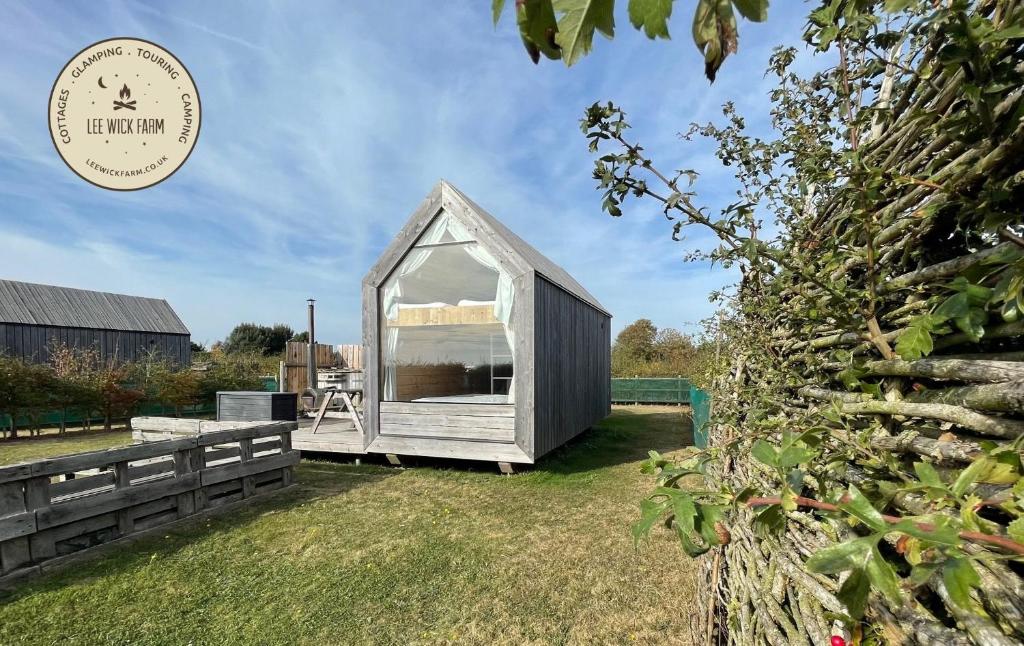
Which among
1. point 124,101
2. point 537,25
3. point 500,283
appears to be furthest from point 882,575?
point 500,283

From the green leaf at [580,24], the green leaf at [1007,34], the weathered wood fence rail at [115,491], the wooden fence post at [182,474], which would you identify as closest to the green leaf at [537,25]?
the green leaf at [580,24]

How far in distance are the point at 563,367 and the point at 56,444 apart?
11.6 meters

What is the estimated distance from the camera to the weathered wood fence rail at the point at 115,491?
3.83m

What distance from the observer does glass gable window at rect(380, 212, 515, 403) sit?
25.1 feet

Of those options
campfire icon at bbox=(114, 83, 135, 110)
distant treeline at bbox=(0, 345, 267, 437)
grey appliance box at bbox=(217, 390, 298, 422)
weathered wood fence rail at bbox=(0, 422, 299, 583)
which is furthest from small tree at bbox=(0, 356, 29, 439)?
campfire icon at bbox=(114, 83, 135, 110)

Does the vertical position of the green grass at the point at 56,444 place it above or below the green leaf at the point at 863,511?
below

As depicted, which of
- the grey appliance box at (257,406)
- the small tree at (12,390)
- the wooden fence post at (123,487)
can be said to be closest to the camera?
the wooden fence post at (123,487)

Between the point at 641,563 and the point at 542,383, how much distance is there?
11.7 feet

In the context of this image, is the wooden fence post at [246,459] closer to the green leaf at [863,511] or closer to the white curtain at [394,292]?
the white curtain at [394,292]

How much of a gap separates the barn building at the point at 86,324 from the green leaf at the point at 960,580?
904 inches

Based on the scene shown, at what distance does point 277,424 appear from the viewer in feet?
20.9

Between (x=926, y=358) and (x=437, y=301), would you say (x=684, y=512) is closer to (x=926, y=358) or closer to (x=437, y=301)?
(x=926, y=358)

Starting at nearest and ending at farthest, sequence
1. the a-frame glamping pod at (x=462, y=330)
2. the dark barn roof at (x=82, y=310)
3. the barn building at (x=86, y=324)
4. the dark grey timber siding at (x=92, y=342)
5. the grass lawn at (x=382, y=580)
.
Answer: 1. the grass lawn at (x=382, y=580)
2. the a-frame glamping pod at (x=462, y=330)
3. the dark grey timber siding at (x=92, y=342)
4. the barn building at (x=86, y=324)
5. the dark barn roof at (x=82, y=310)

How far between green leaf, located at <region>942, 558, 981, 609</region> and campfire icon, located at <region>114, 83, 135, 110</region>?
22.0ft
